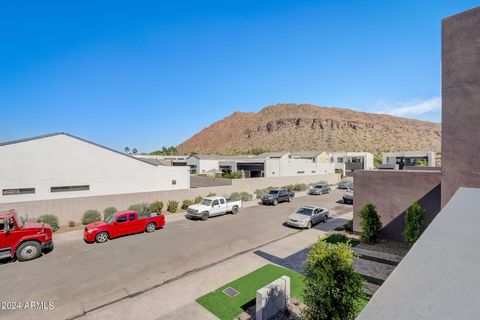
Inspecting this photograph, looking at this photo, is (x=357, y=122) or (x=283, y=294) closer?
(x=283, y=294)

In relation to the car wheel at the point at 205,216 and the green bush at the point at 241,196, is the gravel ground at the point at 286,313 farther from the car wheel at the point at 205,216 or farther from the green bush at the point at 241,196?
the green bush at the point at 241,196

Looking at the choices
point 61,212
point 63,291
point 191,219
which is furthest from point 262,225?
point 61,212

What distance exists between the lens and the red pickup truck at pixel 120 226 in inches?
559

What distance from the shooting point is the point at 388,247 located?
13.1m

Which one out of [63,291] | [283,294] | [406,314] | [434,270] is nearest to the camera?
[406,314]

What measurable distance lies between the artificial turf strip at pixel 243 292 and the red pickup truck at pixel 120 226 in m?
8.76

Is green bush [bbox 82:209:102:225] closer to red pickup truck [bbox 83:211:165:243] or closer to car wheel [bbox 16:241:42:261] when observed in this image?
red pickup truck [bbox 83:211:165:243]

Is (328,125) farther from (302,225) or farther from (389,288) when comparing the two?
(389,288)

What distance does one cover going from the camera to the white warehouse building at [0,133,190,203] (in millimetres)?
17562

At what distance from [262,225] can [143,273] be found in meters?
9.38

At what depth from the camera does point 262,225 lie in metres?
18.0

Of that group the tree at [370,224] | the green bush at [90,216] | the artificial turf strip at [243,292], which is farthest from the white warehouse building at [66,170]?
the tree at [370,224]

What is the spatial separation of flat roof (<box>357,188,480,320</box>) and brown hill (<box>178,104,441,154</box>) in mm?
102519

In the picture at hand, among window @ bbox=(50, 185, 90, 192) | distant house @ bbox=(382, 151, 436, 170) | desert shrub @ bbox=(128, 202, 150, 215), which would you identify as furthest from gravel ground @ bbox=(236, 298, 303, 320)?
distant house @ bbox=(382, 151, 436, 170)
